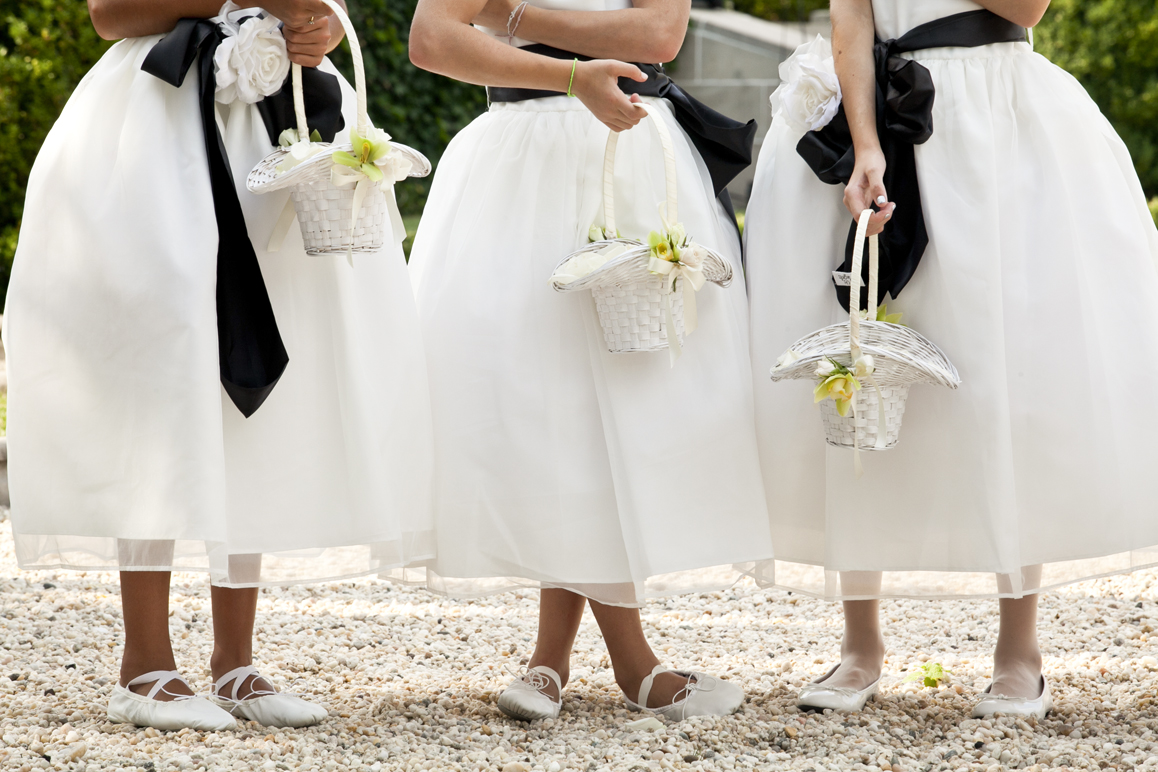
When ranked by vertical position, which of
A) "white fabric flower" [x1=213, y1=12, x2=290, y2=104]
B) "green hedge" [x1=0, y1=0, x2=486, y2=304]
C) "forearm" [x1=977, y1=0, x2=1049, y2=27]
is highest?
"green hedge" [x1=0, y1=0, x2=486, y2=304]

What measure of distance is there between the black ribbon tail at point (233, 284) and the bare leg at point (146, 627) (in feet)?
1.38

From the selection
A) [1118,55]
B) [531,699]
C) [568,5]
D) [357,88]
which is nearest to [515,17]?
[568,5]

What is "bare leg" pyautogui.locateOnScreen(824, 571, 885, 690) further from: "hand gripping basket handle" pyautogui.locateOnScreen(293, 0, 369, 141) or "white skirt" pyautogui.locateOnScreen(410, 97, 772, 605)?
"hand gripping basket handle" pyautogui.locateOnScreen(293, 0, 369, 141)

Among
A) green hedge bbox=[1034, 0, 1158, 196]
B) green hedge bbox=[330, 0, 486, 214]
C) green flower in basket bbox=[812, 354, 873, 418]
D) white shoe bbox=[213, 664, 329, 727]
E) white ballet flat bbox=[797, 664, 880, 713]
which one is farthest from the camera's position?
green hedge bbox=[1034, 0, 1158, 196]

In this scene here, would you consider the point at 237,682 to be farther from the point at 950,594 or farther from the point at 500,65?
the point at 950,594

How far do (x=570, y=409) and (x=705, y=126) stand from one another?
65 centimetres

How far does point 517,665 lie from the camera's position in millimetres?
2957

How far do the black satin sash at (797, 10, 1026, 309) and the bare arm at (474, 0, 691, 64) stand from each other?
350 millimetres

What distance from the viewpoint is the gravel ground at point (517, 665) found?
211 cm

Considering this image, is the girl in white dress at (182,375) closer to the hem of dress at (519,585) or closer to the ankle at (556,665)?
the hem of dress at (519,585)

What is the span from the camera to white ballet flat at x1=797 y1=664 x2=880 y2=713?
2.40 m

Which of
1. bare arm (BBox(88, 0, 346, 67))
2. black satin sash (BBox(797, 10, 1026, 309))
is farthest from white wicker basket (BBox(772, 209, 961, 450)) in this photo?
bare arm (BBox(88, 0, 346, 67))

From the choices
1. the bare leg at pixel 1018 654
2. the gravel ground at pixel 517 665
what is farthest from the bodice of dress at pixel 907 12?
the gravel ground at pixel 517 665

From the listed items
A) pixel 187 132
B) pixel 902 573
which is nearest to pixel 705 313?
pixel 902 573
